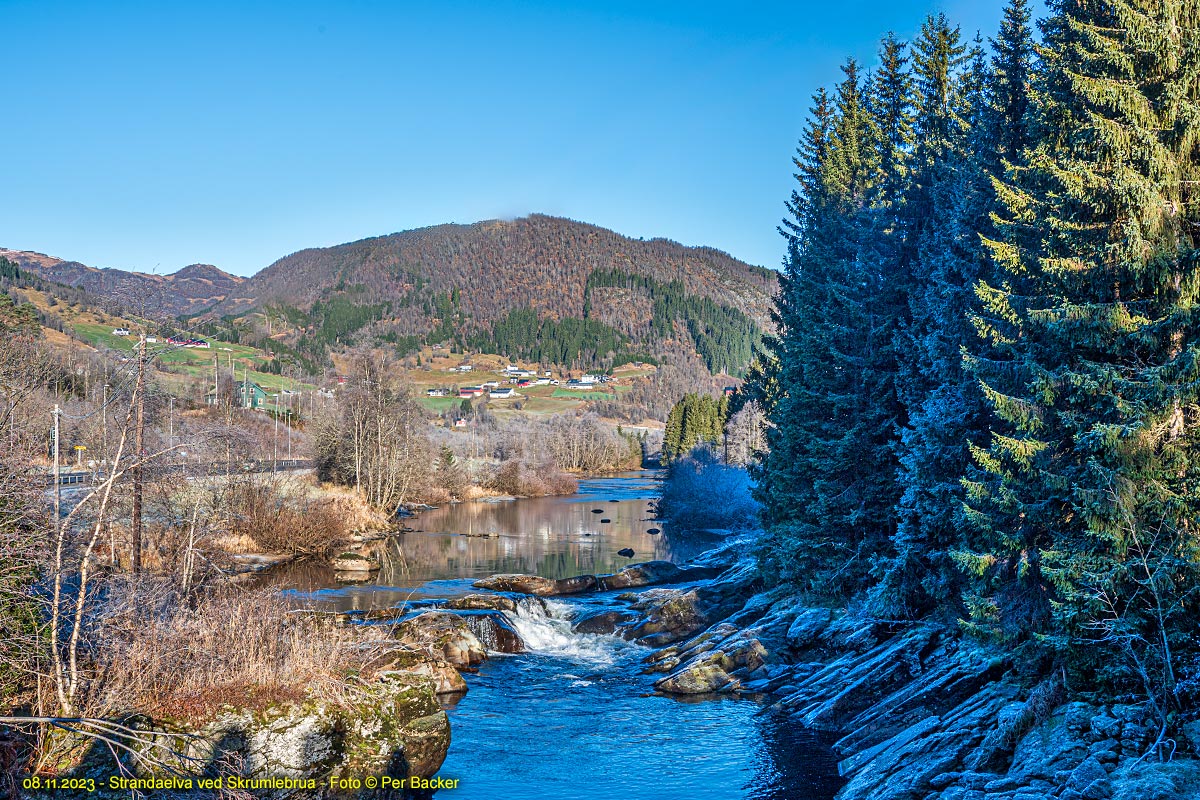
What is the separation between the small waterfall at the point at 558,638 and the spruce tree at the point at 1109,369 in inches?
579

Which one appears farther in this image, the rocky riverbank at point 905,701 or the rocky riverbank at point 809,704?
the rocky riverbank at point 809,704

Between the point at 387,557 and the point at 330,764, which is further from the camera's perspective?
the point at 387,557

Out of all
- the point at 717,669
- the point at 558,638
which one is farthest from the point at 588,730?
the point at 558,638

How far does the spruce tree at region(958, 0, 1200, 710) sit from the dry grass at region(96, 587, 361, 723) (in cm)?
1201

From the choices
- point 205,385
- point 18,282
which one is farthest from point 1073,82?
point 18,282

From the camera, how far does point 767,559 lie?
28984mm

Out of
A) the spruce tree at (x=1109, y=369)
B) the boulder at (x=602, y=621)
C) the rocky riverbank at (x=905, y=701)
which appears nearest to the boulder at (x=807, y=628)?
the rocky riverbank at (x=905, y=701)

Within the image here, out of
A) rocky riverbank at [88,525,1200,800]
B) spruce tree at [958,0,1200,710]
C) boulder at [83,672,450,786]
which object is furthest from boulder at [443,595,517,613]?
spruce tree at [958,0,1200,710]

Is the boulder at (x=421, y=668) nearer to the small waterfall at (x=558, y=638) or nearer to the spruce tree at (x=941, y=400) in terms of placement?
the small waterfall at (x=558, y=638)

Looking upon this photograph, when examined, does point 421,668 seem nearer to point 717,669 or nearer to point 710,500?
point 717,669

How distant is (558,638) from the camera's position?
2800 centimetres

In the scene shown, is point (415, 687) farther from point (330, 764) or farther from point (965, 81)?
point (965, 81)

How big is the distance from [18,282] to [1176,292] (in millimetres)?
156029

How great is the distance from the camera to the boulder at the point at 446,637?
24266mm
